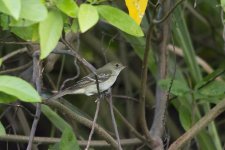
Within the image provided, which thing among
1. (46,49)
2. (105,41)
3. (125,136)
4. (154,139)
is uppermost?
(46,49)

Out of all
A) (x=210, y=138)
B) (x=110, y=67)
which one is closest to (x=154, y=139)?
(x=210, y=138)

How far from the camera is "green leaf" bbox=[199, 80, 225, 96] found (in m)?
3.73

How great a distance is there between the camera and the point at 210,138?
421 cm

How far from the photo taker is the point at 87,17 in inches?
83.0

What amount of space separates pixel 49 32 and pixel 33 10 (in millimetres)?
91

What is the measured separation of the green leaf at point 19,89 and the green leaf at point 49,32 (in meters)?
0.14

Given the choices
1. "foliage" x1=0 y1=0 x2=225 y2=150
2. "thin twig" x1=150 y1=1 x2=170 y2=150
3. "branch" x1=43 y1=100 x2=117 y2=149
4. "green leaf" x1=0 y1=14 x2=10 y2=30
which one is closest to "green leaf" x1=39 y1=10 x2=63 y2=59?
"foliage" x1=0 y1=0 x2=225 y2=150

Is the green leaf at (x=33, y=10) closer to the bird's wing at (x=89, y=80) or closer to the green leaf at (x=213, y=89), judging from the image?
the green leaf at (x=213, y=89)

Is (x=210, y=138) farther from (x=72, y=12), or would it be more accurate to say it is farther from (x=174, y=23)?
(x=72, y=12)

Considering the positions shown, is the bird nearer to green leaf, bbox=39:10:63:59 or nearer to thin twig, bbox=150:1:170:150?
thin twig, bbox=150:1:170:150

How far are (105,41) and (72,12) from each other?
3281mm

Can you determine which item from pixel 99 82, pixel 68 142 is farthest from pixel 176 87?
pixel 68 142

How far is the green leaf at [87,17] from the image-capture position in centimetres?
207

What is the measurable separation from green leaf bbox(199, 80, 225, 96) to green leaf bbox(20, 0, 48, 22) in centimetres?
185
